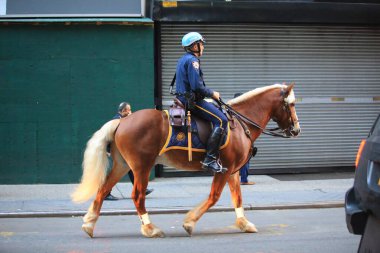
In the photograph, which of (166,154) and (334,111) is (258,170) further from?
(166,154)

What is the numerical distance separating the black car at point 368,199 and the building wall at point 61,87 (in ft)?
33.0

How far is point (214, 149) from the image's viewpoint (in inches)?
354

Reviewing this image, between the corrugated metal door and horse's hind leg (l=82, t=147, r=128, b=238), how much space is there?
666cm

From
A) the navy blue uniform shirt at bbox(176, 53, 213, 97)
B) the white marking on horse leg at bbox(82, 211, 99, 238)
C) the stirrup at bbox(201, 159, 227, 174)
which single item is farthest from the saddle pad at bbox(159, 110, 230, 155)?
the white marking on horse leg at bbox(82, 211, 99, 238)

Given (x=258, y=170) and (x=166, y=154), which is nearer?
(x=166, y=154)

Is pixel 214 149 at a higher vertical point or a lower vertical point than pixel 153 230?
higher

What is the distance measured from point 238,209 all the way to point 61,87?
694 centimetres

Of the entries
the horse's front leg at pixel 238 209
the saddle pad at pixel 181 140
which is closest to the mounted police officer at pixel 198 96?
the saddle pad at pixel 181 140

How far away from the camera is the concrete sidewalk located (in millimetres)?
11672

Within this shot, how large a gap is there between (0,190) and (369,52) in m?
9.69

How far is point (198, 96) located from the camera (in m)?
9.07

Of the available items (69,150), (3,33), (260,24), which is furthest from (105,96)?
(260,24)

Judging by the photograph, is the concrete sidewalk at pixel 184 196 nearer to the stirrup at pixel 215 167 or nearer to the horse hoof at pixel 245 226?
the horse hoof at pixel 245 226

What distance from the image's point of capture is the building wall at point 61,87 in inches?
585
